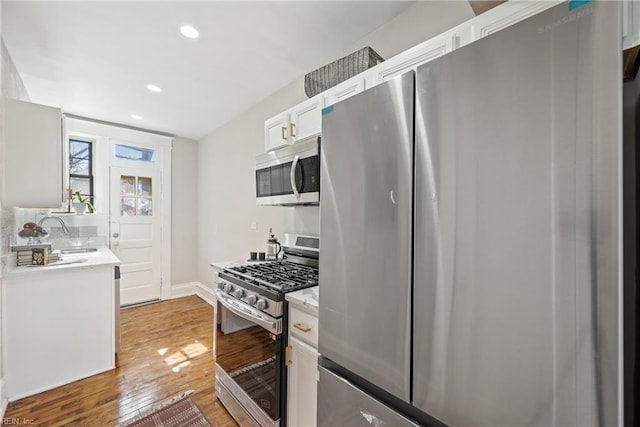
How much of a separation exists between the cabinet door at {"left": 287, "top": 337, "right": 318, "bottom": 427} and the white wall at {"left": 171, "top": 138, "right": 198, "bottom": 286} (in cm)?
374

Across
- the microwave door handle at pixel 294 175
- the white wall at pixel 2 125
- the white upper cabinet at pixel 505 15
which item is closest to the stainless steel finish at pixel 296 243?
the microwave door handle at pixel 294 175

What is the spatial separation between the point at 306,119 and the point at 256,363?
5.23ft

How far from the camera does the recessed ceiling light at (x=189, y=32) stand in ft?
6.23

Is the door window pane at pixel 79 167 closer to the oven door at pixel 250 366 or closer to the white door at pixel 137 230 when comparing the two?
the white door at pixel 137 230

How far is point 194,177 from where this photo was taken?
4.64 m

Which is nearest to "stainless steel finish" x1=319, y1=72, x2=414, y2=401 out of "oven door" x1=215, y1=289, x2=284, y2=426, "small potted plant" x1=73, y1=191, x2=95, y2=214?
"oven door" x1=215, y1=289, x2=284, y2=426

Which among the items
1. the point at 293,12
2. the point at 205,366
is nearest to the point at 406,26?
the point at 293,12

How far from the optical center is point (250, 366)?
1618 millimetres

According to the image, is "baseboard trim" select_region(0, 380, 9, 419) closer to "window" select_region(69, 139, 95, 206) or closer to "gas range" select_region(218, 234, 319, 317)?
"gas range" select_region(218, 234, 319, 317)

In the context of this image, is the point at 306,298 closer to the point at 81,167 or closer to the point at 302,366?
the point at 302,366

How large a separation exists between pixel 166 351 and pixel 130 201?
2.46 m

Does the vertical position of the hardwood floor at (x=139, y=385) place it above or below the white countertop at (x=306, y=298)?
below

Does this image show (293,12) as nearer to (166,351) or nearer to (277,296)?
(277,296)

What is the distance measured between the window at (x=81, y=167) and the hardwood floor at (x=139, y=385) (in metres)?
2.07
